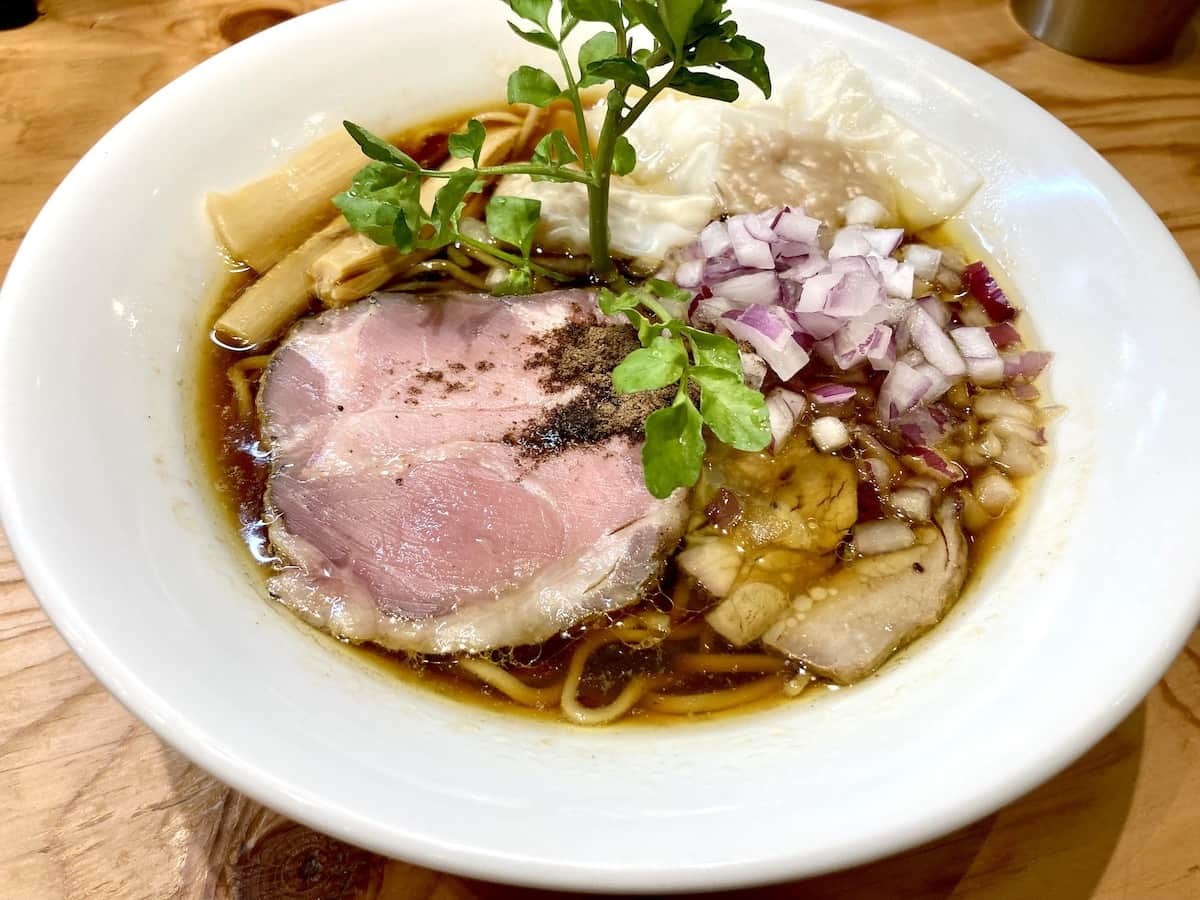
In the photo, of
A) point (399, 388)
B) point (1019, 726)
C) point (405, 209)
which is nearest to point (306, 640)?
point (399, 388)

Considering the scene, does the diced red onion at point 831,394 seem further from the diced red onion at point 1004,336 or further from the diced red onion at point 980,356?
the diced red onion at point 1004,336

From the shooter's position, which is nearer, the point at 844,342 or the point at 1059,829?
the point at 1059,829

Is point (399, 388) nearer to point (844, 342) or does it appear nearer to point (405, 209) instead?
point (405, 209)

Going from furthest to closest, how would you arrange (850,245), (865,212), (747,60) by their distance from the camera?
(865,212) < (850,245) < (747,60)

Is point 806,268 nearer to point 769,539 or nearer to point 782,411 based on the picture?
point 782,411

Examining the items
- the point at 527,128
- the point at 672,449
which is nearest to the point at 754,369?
the point at 672,449

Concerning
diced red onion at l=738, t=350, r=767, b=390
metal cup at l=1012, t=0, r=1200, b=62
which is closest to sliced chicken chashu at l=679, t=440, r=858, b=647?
diced red onion at l=738, t=350, r=767, b=390
